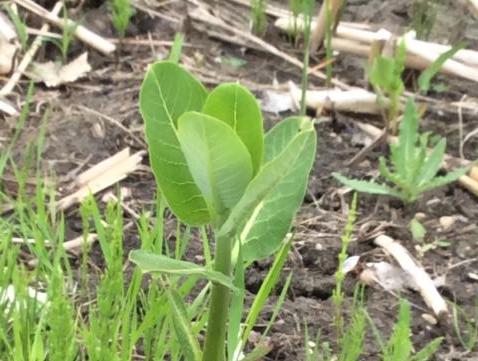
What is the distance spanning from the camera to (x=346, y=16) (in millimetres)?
3078

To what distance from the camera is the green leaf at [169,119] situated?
1.33 meters

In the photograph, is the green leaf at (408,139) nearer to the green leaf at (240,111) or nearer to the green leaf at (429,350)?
the green leaf at (429,350)

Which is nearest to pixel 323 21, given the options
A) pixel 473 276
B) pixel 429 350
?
pixel 473 276

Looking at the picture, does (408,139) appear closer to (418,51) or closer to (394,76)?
(394,76)

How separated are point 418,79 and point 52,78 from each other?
980 mm

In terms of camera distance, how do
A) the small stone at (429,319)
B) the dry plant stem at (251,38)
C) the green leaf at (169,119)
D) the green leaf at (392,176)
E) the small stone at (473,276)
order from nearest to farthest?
the green leaf at (169,119)
the small stone at (429,319)
the small stone at (473,276)
the green leaf at (392,176)
the dry plant stem at (251,38)

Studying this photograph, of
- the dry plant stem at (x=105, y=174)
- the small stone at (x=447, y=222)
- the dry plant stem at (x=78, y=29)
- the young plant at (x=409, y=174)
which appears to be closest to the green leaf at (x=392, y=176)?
the young plant at (x=409, y=174)

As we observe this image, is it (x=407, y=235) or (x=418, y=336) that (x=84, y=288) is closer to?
(x=418, y=336)

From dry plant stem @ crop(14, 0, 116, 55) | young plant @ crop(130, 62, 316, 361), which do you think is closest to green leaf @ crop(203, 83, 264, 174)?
young plant @ crop(130, 62, 316, 361)

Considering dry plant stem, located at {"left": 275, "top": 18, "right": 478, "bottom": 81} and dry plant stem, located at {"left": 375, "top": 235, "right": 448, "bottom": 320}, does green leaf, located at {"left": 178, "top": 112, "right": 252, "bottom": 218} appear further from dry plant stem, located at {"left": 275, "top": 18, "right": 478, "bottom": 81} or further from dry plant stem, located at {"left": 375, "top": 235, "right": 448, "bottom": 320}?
dry plant stem, located at {"left": 275, "top": 18, "right": 478, "bottom": 81}

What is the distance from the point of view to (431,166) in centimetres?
217

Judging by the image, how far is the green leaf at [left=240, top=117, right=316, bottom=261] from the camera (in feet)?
4.56

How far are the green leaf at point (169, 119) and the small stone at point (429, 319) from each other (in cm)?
67

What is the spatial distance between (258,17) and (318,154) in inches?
24.6
